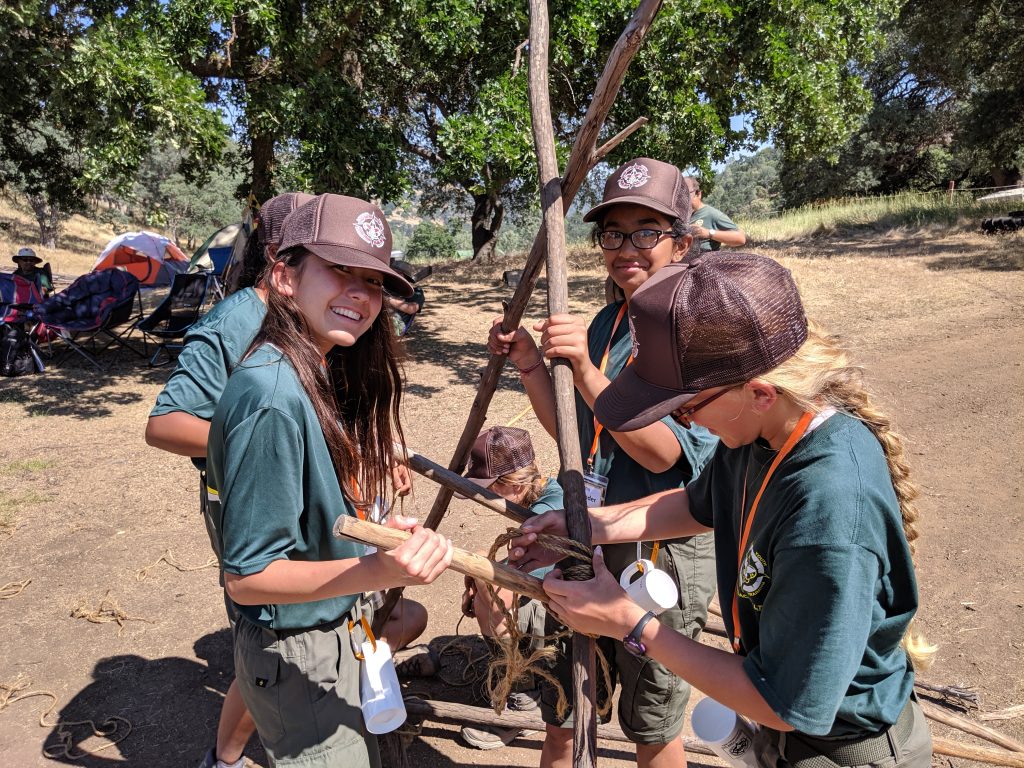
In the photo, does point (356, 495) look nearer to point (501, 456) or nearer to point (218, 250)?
point (501, 456)

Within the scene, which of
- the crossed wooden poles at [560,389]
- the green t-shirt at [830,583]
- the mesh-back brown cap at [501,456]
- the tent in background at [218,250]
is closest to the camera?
the green t-shirt at [830,583]

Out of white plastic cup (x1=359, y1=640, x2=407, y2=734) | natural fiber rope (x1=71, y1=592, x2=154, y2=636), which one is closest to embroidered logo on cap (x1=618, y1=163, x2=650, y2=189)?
white plastic cup (x1=359, y1=640, x2=407, y2=734)

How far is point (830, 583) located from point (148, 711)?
3442 millimetres

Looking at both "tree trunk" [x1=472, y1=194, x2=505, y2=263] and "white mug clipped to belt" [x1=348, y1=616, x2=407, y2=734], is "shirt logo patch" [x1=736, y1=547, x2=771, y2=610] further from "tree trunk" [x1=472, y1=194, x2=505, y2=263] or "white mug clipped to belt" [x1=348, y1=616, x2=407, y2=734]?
"tree trunk" [x1=472, y1=194, x2=505, y2=263]

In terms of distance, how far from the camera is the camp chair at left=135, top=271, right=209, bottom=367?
1027cm

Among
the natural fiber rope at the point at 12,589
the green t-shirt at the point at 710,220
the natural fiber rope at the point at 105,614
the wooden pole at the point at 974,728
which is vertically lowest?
the natural fiber rope at the point at 105,614

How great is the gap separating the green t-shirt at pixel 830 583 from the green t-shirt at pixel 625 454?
735 mm

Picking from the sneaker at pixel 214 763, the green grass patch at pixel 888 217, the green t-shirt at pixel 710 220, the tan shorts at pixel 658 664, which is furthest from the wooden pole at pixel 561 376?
the green grass patch at pixel 888 217

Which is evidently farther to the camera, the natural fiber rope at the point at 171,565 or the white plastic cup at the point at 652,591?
the natural fiber rope at the point at 171,565

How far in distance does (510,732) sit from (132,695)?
76.0 inches

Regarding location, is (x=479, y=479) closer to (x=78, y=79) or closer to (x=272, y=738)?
(x=272, y=738)

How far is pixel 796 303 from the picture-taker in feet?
4.50

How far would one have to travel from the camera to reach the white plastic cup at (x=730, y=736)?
1803mm

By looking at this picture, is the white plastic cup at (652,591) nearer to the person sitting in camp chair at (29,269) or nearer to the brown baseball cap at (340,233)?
the brown baseball cap at (340,233)
